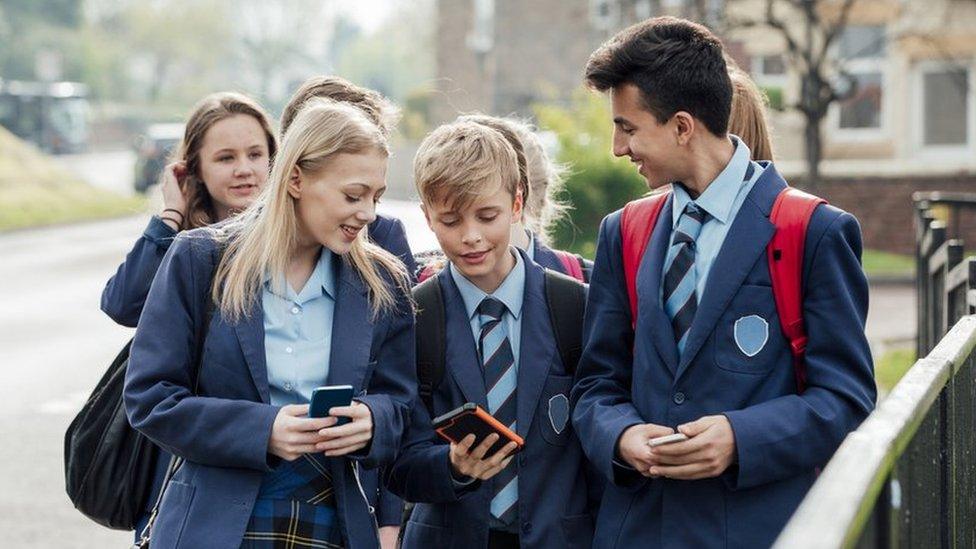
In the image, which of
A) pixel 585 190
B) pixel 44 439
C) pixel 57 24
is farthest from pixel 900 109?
pixel 57 24

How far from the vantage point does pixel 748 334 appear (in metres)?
3.58

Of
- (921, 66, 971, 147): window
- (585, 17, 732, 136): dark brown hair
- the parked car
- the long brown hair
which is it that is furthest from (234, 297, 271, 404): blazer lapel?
the parked car

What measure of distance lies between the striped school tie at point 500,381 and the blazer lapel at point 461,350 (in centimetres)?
3

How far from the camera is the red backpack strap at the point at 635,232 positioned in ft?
12.5

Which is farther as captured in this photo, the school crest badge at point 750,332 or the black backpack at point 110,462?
the black backpack at point 110,462

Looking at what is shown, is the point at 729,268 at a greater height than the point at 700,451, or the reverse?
the point at 729,268

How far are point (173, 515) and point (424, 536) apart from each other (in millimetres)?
705

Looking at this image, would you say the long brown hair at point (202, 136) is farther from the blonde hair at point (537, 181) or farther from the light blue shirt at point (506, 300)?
the light blue shirt at point (506, 300)

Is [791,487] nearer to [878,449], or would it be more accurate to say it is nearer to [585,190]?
[878,449]

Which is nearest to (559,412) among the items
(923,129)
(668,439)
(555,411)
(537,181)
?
(555,411)

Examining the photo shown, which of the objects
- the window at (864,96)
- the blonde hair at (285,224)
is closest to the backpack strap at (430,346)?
the blonde hair at (285,224)

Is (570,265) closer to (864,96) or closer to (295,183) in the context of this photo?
(295,183)

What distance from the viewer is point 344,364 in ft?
12.1

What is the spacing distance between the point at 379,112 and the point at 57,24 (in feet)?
261
